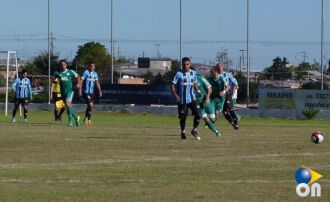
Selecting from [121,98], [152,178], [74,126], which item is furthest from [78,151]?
[121,98]

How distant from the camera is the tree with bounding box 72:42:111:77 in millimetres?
79938

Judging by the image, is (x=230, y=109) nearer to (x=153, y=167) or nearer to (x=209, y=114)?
(x=209, y=114)

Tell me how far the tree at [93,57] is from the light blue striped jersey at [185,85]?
53394 mm

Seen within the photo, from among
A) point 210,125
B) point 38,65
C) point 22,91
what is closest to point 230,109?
point 210,125

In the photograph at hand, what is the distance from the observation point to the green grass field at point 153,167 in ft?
40.0

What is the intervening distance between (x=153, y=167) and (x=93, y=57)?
6853 centimetres

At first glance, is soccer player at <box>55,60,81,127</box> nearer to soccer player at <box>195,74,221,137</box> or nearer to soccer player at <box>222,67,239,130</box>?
soccer player at <box>222,67,239,130</box>

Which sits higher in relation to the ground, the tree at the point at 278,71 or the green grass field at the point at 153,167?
the tree at the point at 278,71

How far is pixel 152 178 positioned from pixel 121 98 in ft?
141

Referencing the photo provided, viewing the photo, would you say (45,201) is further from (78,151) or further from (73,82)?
(73,82)

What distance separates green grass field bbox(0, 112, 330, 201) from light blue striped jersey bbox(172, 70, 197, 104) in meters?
1.02

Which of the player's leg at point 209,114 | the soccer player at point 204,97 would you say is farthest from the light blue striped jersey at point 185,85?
the player's leg at point 209,114

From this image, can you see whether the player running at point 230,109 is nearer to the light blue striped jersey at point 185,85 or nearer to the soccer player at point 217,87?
the soccer player at point 217,87

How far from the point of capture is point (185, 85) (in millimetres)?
24047
